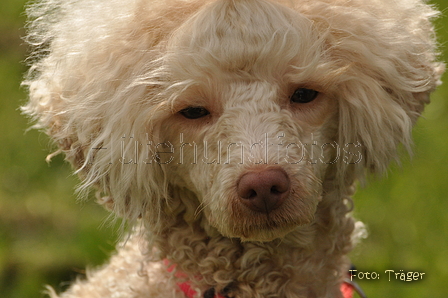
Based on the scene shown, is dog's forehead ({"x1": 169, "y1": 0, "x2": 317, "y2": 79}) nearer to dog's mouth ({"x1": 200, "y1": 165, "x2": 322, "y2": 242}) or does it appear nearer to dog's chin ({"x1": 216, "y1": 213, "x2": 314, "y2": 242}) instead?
dog's mouth ({"x1": 200, "y1": 165, "x2": 322, "y2": 242})

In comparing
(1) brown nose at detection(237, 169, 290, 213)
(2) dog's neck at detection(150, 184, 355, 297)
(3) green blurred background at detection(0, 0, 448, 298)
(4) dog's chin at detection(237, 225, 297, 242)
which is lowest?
(3) green blurred background at detection(0, 0, 448, 298)

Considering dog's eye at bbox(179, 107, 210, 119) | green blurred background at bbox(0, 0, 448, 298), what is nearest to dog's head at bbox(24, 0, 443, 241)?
dog's eye at bbox(179, 107, 210, 119)

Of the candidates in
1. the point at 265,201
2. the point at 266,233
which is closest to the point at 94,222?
the point at 266,233

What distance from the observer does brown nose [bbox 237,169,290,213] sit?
89.0 inches

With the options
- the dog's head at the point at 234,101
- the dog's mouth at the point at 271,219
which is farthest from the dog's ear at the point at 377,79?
the dog's mouth at the point at 271,219

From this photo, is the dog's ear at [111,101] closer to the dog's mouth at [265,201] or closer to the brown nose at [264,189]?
the dog's mouth at [265,201]

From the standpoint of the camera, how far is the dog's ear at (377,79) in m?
2.58

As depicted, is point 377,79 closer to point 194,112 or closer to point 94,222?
point 194,112

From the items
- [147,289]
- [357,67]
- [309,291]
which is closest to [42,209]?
[147,289]

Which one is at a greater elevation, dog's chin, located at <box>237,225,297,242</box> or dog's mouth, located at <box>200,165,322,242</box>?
dog's mouth, located at <box>200,165,322,242</box>

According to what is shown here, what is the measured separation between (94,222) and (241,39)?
3.23m

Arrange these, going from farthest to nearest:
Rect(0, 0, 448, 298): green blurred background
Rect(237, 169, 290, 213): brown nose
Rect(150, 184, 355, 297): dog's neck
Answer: Rect(0, 0, 448, 298): green blurred background, Rect(150, 184, 355, 297): dog's neck, Rect(237, 169, 290, 213): brown nose

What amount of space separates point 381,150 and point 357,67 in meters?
0.38

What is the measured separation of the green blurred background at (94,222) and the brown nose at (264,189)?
1.68m
